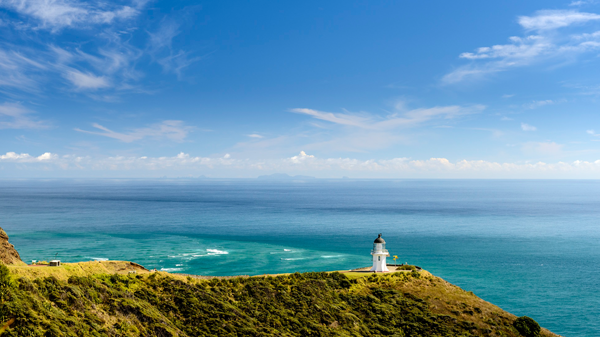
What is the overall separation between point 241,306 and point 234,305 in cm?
59

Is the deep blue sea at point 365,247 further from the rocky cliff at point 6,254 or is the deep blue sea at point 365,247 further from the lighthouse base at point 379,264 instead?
the rocky cliff at point 6,254

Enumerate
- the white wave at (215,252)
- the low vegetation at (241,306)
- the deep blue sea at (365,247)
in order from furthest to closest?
the white wave at (215,252) → the deep blue sea at (365,247) → the low vegetation at (241,306)

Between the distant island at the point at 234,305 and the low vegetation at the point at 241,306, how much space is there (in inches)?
2.9

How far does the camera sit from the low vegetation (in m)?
21.4

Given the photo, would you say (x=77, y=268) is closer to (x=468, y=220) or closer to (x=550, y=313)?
(x=550, y=313)

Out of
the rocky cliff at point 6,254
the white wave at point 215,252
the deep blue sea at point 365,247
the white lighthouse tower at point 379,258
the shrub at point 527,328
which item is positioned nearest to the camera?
the shrub at point 527,328

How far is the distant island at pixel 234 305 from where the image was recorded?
70.5ft

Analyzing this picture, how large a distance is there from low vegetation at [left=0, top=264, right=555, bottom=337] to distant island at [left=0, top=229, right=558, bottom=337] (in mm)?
73

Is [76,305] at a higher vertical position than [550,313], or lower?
higher

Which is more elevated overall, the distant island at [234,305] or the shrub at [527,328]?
the distant island at [234,305]

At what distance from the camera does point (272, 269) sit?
64.8 metres

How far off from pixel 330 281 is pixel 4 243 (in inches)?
1422

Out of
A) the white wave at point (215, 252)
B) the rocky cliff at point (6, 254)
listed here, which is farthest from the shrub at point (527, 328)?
the white wave at point (215, 252)

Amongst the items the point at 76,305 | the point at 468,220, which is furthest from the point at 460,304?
the point at 468,220
